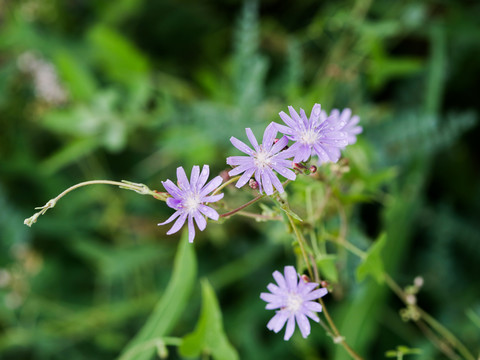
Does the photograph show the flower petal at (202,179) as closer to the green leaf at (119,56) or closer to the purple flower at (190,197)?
the purple flower at (190,197)

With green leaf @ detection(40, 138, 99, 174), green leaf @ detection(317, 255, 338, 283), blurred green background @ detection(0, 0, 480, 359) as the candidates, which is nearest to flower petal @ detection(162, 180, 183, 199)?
green leaf @ detection(317, 255, 338, 283)

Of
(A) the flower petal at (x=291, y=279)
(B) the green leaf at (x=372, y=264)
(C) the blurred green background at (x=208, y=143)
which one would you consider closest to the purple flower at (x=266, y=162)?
(A) the flower petal at (x=291, y=279)

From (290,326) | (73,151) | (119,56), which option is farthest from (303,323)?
(119,56)

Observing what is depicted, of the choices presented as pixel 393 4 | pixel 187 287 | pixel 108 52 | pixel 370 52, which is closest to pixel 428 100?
pixel 370 52

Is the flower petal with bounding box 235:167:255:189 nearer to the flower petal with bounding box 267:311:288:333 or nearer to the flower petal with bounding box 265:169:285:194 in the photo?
the flower petal with bounding box 265:169:285:194

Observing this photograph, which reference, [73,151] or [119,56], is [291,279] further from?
[119,56]

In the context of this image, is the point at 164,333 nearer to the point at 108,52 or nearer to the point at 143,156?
the point at 143,156
